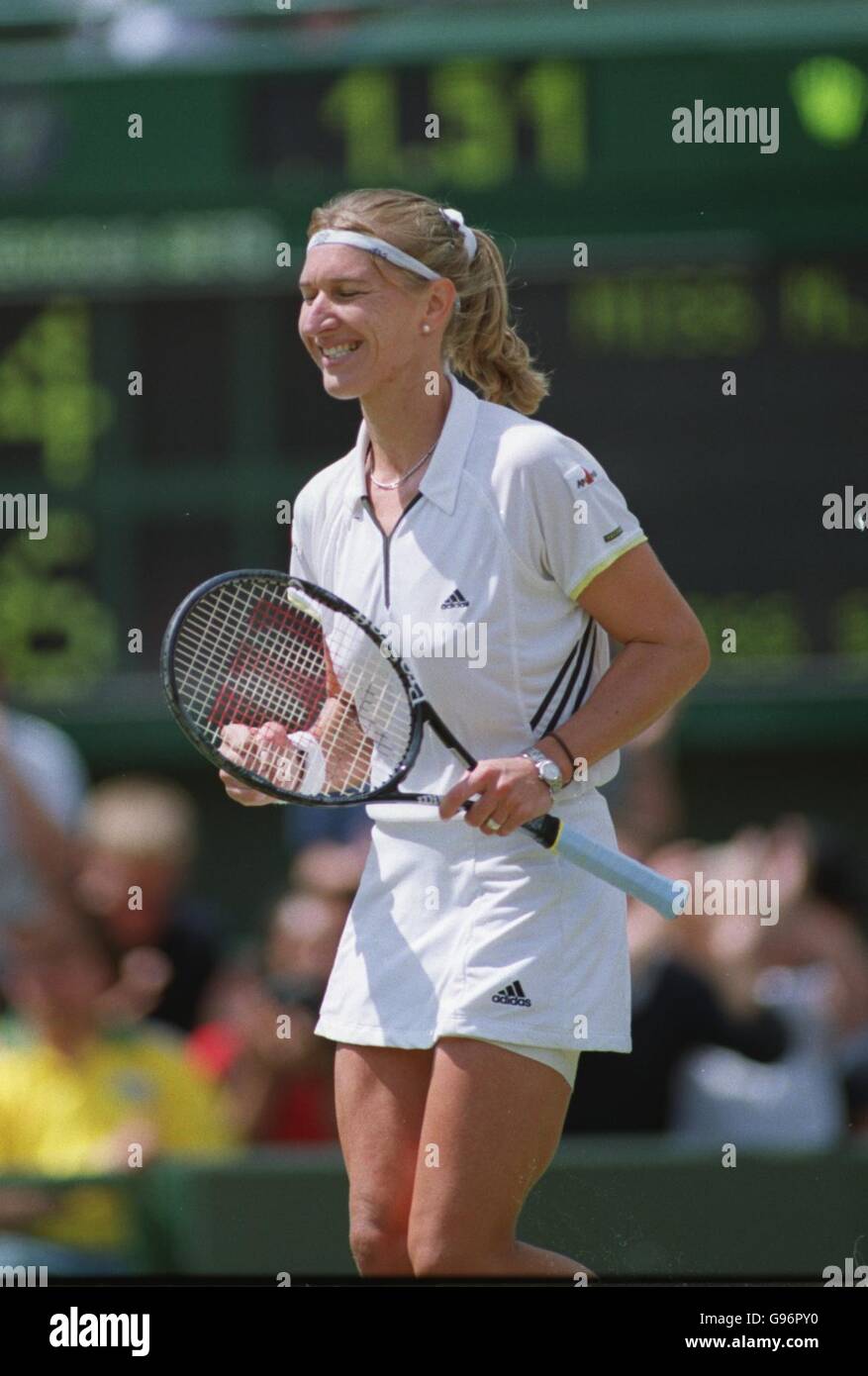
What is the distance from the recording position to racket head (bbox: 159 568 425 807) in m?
3.21

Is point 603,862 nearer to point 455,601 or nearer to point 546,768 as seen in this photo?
point 546,768

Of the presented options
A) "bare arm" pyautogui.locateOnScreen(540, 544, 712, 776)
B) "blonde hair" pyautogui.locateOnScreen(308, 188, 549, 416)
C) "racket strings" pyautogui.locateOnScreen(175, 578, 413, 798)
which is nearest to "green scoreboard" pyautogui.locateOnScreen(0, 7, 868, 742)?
"blonde hair" pyautogui.locateOnScreen(308, 188, 549, 416)

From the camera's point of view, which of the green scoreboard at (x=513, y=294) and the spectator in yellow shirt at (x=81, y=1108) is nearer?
the spectator in yellow shirt at (x=81, y=1108)

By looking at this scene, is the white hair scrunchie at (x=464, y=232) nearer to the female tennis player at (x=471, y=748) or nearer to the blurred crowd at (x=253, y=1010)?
the female tennis player at (x=471, y=748)

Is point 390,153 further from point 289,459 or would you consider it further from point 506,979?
point 506,979

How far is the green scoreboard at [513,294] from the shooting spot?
Answer: 6.84 metres

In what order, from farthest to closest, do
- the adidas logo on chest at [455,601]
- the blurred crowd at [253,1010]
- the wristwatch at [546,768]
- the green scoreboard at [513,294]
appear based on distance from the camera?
the green scoreboard at [513,294]
the blurred crowd at [253,1010]
the adidas logo on chest at [455,601]
the wristwatch at [546,768]

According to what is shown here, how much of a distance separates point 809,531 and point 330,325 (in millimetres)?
3844

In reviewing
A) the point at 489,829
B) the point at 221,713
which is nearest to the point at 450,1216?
the point at 489,829

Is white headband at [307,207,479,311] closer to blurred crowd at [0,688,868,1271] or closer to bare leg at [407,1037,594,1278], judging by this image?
bare leg at [407,1037,594,1278]

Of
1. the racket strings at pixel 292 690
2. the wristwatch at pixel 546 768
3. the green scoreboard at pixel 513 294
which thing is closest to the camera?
the wristwatch at pixel 546 768

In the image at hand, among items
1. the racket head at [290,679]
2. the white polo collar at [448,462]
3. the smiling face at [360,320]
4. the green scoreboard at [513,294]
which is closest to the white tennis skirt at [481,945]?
the racket head at [290,679]

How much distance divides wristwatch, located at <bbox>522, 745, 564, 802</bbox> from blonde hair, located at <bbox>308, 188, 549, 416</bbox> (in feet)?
2.06

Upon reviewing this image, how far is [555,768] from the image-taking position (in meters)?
3.04
